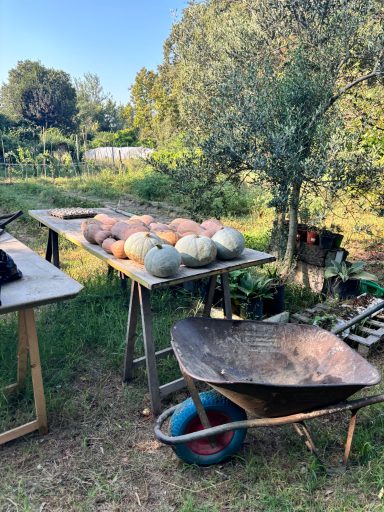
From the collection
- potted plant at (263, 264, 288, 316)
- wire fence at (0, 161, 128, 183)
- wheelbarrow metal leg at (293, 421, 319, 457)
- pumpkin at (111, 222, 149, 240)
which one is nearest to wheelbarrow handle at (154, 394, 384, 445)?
wheelbarrow metal leg at (293, 421, 319, 457)

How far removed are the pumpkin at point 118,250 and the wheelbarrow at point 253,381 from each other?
63cm

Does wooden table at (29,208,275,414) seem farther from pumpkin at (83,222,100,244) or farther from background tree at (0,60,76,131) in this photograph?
background tree at (0,60,76,131)

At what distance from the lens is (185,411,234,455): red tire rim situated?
6.46ft

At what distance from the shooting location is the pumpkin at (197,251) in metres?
2.24

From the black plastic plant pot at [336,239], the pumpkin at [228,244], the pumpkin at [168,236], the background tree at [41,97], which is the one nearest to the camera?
the pumpkin at [228,244]

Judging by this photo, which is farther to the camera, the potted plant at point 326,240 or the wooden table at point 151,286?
the potted plant at point 326,240

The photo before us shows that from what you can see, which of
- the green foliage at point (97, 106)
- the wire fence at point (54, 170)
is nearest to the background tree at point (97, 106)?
the green foliage at point (97, 106)

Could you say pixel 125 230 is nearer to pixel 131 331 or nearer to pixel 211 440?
pixel 131 331

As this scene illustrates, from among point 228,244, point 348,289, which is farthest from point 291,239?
point 228,244

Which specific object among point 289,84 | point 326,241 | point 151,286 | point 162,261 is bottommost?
point 326,241

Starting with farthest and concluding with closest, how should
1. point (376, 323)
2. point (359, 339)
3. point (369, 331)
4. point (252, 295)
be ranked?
point (252, 295) < point (376, 323) < point (369, 331) < point (359, 339)

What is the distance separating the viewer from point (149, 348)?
90.9 inches

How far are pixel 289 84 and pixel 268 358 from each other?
2.48 metres

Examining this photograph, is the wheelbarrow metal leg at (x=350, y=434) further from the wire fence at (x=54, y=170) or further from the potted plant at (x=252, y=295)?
the wire fence at (x=54, y=170)
